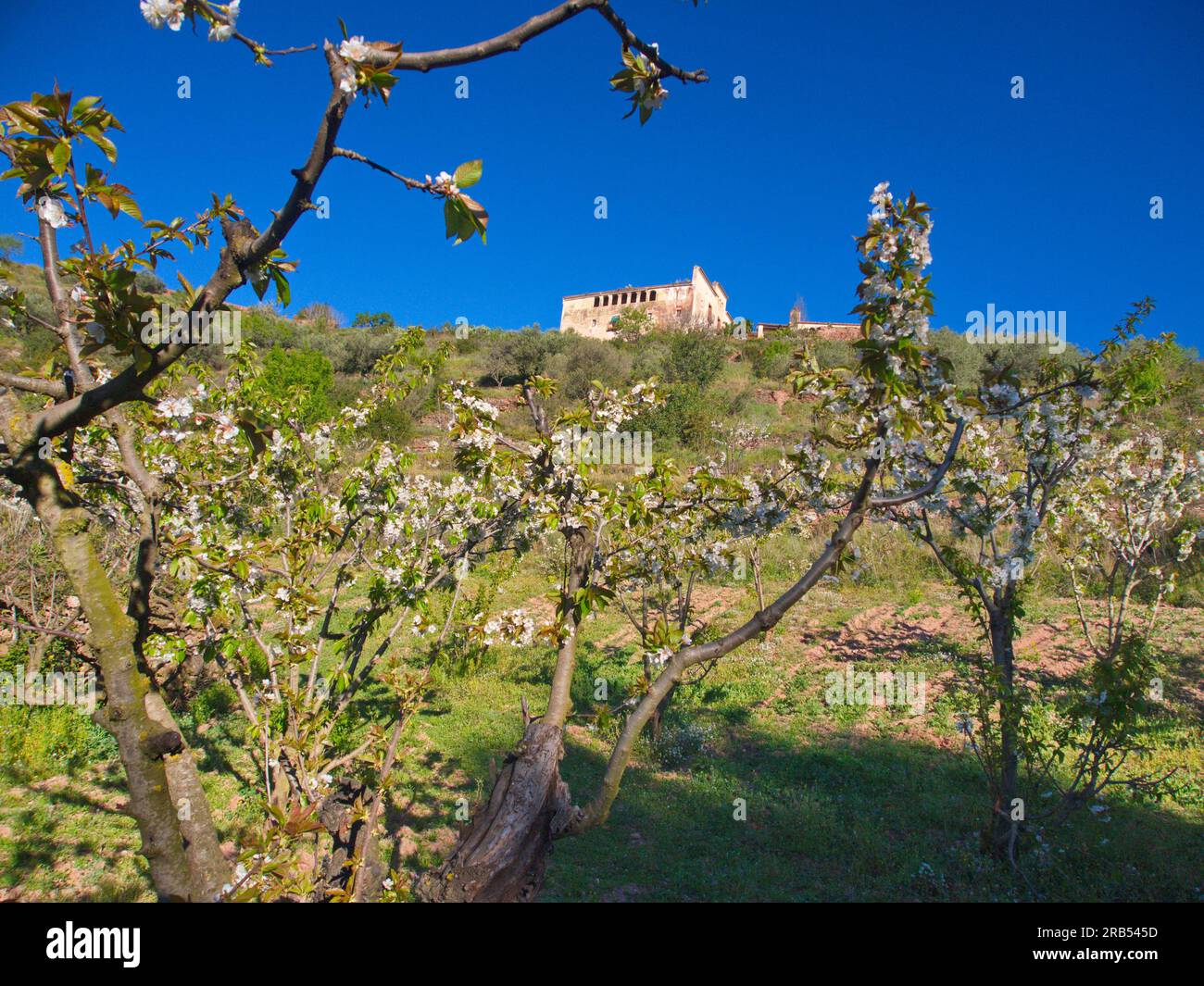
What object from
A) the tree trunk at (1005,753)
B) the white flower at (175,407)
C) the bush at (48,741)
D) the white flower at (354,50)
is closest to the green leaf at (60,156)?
the white flower at (354,50)

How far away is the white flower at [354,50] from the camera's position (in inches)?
42.3

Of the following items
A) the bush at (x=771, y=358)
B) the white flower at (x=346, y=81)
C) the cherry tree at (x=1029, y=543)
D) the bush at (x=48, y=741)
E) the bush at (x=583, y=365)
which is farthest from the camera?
the bush at (x=771, y=358)

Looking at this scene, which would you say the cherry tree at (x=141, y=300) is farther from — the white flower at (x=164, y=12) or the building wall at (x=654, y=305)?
the building wall at (x=654, y=305)

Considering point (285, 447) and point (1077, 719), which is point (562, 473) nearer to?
point (285, 447)

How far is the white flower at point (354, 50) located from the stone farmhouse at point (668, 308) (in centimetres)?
5134

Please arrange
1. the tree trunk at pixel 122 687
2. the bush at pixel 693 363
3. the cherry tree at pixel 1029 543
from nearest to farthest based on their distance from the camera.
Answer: the tree trunk at pixel 122 687 → the cherry tree at pixel 1029 543 → the bush at pixel 693 363

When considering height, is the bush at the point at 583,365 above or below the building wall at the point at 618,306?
below

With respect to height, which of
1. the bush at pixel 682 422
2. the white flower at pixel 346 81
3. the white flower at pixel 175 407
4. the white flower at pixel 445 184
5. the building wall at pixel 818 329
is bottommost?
the white flower at pixel 175 407

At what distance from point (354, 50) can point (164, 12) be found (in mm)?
490

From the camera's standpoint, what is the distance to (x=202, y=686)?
7.74 meters

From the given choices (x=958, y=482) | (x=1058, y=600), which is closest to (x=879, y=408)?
(x=958, y=482)

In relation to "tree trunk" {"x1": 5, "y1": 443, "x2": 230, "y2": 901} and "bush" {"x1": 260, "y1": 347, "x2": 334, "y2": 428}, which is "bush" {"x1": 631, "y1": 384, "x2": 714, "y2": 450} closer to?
"bush" {"x1": 260, "y1": 347, "x2": 334, "y2": 428}

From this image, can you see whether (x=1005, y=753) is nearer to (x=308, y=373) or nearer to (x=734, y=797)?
(x=734, y=797)

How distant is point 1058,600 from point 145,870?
13.6m
